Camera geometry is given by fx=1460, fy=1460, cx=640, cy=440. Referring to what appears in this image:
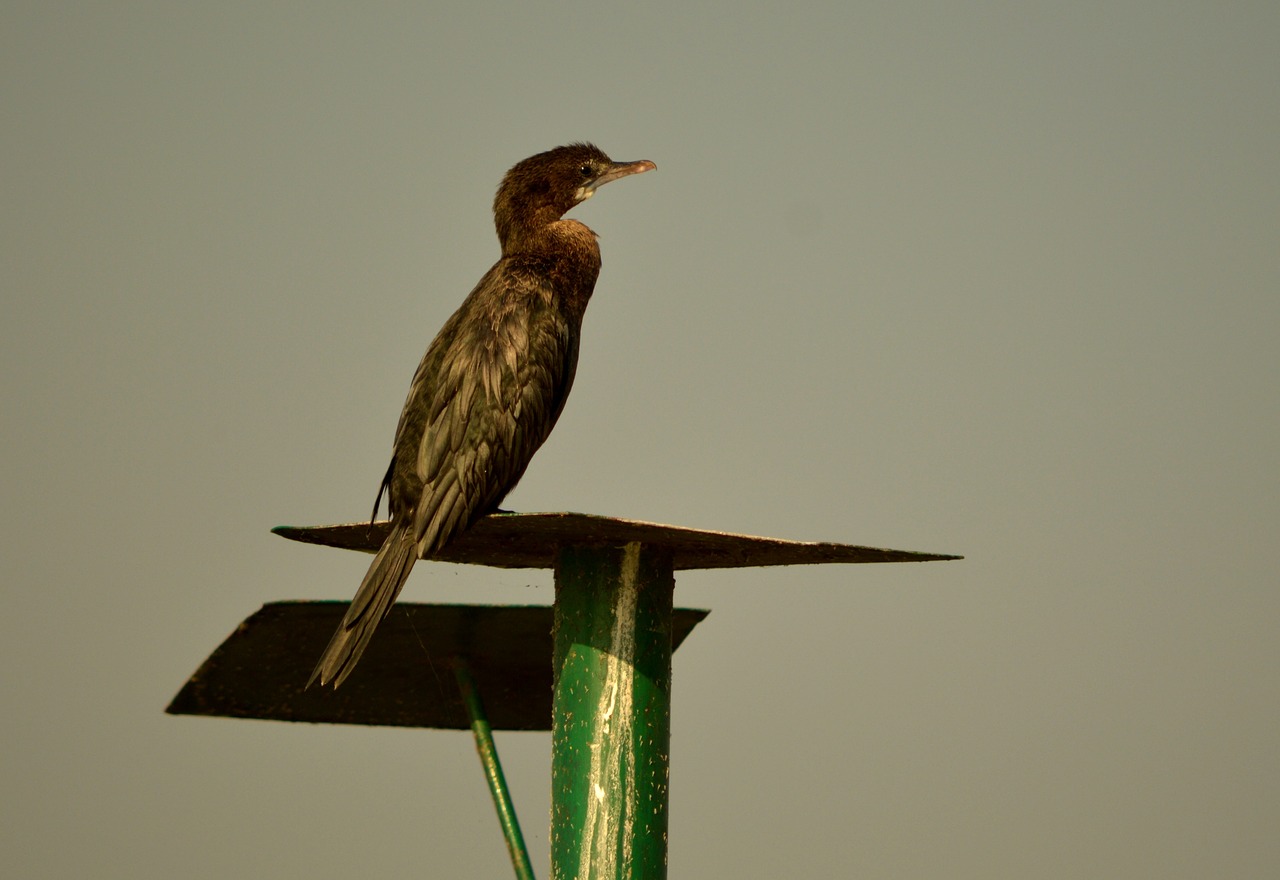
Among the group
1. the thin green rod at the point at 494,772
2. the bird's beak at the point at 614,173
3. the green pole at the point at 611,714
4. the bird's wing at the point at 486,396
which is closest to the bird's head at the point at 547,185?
the bird's beak at the point at 614,173

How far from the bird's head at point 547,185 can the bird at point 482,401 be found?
1 cm

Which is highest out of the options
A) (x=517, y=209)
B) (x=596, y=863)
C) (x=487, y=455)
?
(x=517, y=209)

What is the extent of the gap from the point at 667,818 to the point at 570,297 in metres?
2.18

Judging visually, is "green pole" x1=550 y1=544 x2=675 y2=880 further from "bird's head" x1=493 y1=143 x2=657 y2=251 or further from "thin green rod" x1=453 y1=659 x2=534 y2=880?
"bird's head" x1=493 y1=143 x2=657 y2=251

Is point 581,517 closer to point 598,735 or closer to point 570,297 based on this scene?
point 598,735

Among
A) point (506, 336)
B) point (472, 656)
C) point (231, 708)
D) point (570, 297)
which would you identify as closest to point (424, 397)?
point (506, 336)

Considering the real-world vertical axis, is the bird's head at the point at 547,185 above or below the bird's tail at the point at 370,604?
above


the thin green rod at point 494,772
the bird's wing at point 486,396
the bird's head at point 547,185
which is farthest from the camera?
the bird's head at point 547,185

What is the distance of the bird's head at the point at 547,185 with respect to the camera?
625 centimetres

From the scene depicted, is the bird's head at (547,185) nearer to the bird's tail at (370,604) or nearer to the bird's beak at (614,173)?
the bird's beak at (614,173)

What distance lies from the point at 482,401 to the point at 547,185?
1.56 metres

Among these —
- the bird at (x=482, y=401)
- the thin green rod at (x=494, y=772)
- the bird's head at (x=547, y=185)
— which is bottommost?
the thin green rod at (x=494, y=772)

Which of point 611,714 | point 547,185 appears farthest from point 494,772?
point 547,185

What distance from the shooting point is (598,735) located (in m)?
4.40
